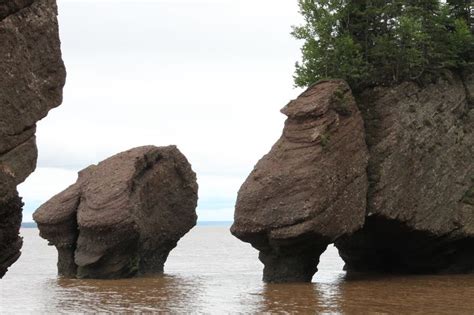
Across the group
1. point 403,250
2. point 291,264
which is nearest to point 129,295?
point 291,264

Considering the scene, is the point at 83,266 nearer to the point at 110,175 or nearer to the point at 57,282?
the point at 57,282

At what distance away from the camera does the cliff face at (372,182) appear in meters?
32.1

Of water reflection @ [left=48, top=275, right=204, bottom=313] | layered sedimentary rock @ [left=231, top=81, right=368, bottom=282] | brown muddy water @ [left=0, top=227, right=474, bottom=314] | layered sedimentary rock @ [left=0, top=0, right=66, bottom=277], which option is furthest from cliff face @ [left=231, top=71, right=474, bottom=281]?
layered sedimentary rock @ [left=0, top=0, right=66, bottom=277]

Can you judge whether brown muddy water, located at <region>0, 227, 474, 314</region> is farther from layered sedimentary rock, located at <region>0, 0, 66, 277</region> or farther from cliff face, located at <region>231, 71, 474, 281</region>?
layered sedimentary rock, located at <region>0, 0, 66, 277</region>

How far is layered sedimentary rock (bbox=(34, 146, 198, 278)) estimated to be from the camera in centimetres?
3719

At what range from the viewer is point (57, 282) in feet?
123

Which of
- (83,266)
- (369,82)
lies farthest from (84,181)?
(369,82)

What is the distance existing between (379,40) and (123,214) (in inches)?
673

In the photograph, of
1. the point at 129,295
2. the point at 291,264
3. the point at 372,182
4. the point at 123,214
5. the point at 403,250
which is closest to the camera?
the point at 129,295

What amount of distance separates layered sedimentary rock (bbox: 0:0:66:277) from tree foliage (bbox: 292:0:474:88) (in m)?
24.1

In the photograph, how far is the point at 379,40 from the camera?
120 feet

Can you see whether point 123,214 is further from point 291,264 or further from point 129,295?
point 291,264

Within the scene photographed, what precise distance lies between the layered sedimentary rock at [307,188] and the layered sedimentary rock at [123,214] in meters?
7.77

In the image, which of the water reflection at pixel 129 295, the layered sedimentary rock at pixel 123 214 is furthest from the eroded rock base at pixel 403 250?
the layered sedimentary rock at pixel 123 214
